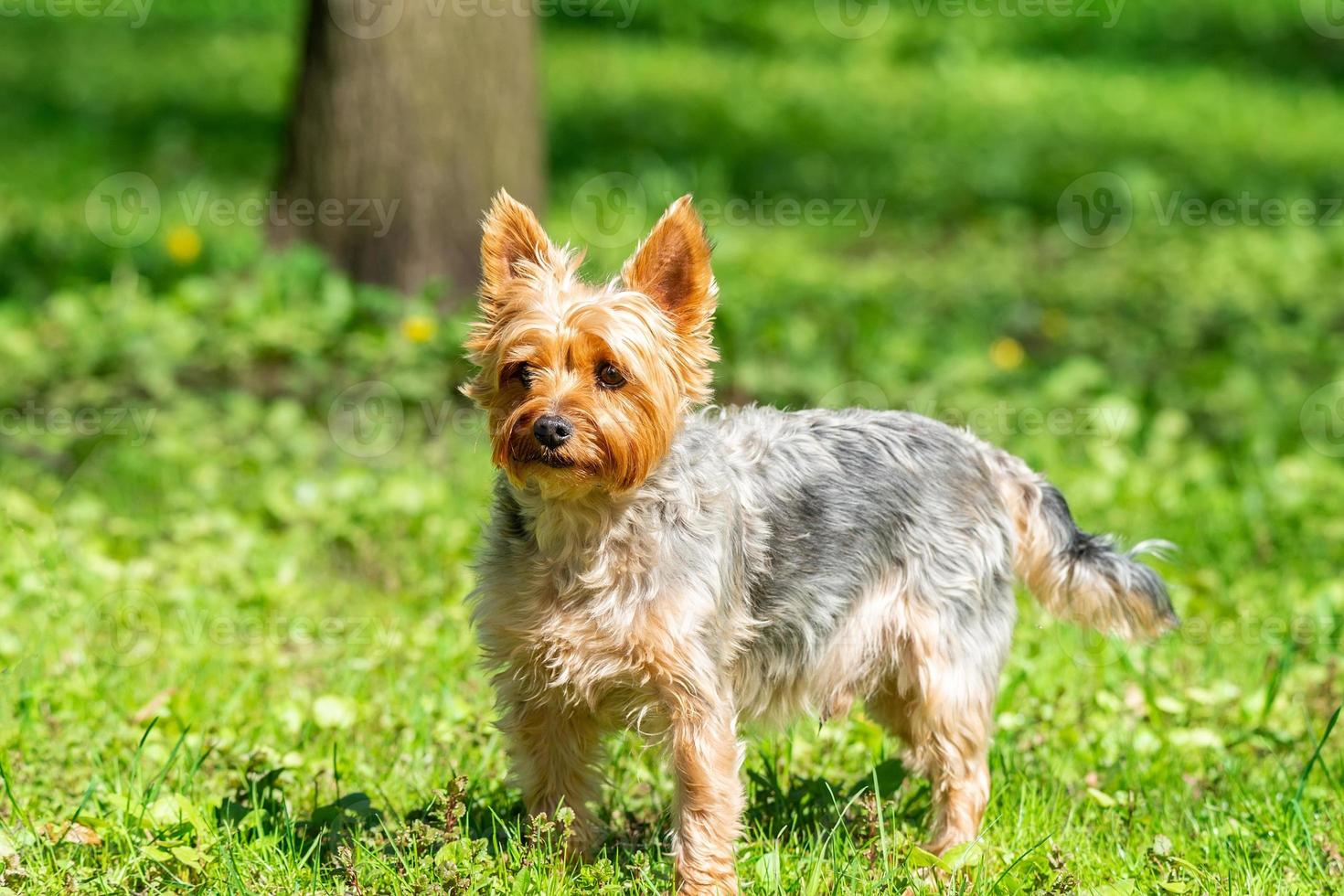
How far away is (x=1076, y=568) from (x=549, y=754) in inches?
64.4

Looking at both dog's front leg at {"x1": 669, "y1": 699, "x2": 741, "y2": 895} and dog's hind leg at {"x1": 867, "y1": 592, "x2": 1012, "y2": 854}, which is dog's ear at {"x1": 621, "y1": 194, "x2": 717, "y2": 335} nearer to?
dog's front leg at {"x1": 669, "y1": 699, "x2": 741, "y2": 895}

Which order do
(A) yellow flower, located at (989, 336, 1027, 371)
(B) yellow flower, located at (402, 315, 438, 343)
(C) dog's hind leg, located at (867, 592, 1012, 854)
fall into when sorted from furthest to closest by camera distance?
(A) yellow flower, located at (989, 336, 1027, 371), (B) yellow flower, located at (402, 315, 438, 343), (C) dog's hind leg, located at (867, 592, 1012, 854)

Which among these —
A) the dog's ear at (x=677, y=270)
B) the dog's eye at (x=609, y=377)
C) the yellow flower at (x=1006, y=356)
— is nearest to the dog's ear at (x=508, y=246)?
the dog's ear at (x=677, y=270)

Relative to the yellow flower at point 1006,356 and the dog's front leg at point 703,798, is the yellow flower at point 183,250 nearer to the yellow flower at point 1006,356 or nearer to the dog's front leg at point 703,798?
the yellow flower at point 1006,356

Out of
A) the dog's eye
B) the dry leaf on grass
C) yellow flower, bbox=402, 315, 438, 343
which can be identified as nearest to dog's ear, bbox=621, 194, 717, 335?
the dog's eye

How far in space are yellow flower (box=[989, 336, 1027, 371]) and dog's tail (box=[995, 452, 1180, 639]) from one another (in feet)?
11.4

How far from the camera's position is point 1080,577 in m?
4.45

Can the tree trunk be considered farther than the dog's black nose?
Yes

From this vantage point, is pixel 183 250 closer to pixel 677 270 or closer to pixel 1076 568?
pixel 677 270

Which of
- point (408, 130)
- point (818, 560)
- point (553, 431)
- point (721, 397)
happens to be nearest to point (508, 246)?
point (553, 431)

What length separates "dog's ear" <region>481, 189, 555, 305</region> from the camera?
391cm

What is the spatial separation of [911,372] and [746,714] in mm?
3956

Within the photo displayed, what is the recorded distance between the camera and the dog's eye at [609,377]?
12.3ft

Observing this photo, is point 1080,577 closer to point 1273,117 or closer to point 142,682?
point 142,682
